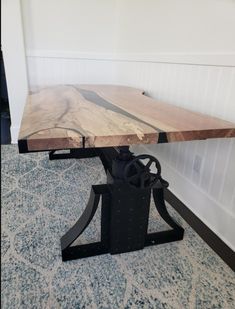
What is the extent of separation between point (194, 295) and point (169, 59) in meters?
1.46

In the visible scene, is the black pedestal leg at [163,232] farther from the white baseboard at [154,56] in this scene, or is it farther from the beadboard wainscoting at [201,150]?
the white baseboard at [154,56]

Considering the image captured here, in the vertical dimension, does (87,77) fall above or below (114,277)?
above

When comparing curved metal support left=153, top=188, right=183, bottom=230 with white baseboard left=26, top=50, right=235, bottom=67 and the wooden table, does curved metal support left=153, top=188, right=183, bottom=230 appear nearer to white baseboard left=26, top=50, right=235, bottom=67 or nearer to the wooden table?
the wooden table

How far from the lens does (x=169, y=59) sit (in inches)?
68.8

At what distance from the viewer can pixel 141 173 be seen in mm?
1057

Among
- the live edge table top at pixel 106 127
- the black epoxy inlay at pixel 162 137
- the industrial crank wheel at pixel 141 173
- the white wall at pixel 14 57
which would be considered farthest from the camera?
the white wall at pixel 14 57

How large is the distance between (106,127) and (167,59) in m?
1.11

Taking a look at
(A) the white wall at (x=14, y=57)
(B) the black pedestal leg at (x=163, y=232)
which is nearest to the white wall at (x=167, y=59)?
(A) the white wall at (x=14, y=57)

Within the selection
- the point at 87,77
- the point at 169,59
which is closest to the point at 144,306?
the point at 169,59

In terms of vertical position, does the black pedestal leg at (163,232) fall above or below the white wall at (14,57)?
below

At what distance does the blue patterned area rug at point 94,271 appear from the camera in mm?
964

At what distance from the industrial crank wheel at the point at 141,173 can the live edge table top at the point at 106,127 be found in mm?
161

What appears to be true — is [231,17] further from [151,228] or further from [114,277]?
[114,277]

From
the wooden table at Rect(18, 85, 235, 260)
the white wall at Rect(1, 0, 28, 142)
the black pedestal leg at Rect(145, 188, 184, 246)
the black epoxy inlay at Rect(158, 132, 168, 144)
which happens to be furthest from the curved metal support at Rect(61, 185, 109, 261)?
the white wall at Rect(1, 0, 28, 142)
